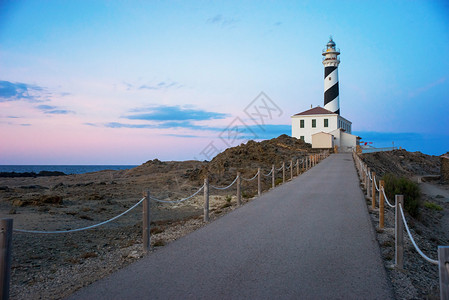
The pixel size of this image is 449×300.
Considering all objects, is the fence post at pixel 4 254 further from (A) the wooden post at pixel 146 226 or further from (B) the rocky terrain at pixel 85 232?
(A) the wooden post at pixel 146 226

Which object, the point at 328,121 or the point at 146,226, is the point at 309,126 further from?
the point at 146,226

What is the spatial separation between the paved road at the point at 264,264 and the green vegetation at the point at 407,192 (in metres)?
7.34

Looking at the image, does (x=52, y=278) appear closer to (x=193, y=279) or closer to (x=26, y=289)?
(x=26, y=289)

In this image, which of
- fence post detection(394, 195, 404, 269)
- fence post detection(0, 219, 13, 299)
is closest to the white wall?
fence post detection(394, 195, 404, 269)

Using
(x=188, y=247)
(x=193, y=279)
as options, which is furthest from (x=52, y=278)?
(x=193, y=279)

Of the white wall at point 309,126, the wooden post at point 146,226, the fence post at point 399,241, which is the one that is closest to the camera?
the fence post at point 399,241

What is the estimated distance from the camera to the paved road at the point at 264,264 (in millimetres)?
4590

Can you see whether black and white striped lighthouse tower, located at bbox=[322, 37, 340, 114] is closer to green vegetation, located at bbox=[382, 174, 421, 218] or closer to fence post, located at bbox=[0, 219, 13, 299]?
green vegetation, located at bbox=[382, 174, 421, 218]

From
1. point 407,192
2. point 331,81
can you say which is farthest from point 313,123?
point 407,192

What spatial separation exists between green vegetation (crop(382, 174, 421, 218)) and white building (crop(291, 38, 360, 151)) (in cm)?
2998

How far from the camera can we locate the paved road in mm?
4590

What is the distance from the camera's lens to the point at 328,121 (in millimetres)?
52281

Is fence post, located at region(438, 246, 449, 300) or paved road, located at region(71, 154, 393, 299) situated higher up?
fence post, located at region(438, 246, 449, 300)

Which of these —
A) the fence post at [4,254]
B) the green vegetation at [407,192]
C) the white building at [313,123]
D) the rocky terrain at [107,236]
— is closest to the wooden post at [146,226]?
the rocky terrain at [107,236]
